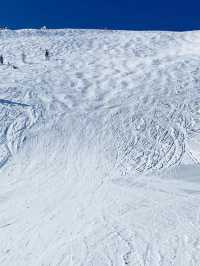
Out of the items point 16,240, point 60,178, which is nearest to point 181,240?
point 16,240

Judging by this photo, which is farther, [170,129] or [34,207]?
[170,129]

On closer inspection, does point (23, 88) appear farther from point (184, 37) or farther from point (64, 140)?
point (184, 37)

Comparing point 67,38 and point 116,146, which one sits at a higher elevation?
point 67,38

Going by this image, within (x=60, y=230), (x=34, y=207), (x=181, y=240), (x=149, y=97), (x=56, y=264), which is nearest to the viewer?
(x=56, y=264)

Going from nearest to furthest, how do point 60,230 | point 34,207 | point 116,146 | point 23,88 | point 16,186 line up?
point 60,230, point 34,207, point 16,186, point 116,146, point 23,88

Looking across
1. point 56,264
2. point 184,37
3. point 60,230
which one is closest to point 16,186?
point 60,230

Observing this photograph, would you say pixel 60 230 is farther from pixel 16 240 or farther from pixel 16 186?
pixel 16 186

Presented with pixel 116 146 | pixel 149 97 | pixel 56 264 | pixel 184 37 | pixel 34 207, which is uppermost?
pixel 184 37
